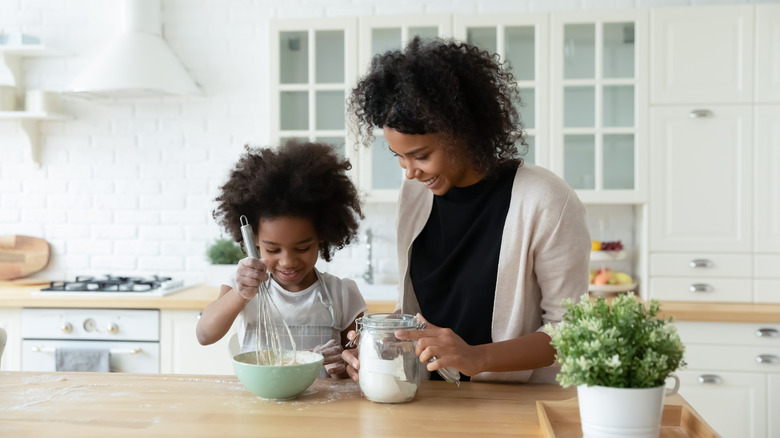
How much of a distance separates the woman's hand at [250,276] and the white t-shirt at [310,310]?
0.30m

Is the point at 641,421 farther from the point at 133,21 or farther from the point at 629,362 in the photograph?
the point at 133,21

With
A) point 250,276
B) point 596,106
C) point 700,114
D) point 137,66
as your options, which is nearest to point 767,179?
point 700,114

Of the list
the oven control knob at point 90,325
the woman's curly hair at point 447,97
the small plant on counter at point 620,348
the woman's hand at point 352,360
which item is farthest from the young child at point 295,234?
the oven control knob at point 90,325

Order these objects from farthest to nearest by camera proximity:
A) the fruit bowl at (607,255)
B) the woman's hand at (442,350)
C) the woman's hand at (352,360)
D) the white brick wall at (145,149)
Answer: the white brick wall at (145,149), the fruit bowl at (607,255), the woman's hand at (352,360), the woman's hand at (442,350)

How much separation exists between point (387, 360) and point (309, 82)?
221cm

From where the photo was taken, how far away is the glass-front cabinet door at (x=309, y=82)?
3.26 m

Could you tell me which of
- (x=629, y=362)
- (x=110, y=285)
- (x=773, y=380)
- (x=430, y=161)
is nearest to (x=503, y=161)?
(x=430, y=161)

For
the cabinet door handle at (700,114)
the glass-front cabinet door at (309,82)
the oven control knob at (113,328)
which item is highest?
the glass-front cabinet door at (309,82)

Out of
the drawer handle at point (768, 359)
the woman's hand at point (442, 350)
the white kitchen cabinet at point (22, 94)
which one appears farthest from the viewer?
the white kitchen cabinet at point (22, 94)

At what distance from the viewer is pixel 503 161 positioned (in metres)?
1.61

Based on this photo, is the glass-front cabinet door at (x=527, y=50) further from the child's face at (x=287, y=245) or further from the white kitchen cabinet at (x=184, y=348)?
the child's face at (x=287, y=245)

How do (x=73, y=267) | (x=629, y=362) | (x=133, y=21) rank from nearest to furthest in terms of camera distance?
(x=629, y=362)
(x=133, y=21)
(x=73, y=267)

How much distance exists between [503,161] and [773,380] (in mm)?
1915

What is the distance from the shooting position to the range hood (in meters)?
3.24
